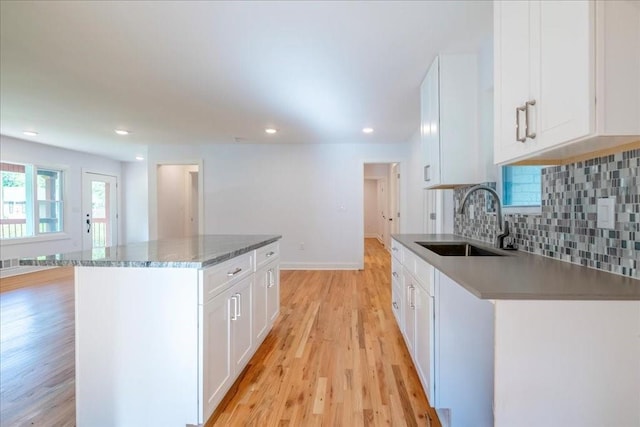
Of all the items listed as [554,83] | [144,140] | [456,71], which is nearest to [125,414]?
[554,83]

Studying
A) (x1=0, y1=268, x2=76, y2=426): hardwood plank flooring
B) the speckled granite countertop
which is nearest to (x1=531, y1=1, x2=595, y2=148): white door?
the speckled granite countertop

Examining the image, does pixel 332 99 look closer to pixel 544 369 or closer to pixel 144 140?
pixel 544 369

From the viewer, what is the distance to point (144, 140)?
533 centimetres

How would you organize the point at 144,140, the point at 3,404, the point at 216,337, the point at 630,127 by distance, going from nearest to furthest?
the point at 630,127, the point at 216,337, the point at 3,404, the point at 144,140

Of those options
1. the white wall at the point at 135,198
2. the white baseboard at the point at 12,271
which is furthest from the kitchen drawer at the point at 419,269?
the white wall at the point at 135,198

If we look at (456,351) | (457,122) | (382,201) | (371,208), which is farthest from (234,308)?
(371,208)

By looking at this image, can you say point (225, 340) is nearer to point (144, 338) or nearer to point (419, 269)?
point (144, 338)

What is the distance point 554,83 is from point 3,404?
305 centimetres

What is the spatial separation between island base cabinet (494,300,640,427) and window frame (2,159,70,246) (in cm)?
686

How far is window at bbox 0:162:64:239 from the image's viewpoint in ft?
16.8

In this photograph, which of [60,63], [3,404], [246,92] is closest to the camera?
[3,404]

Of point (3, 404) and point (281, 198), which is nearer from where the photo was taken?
point (3, 404)

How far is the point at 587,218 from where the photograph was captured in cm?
127

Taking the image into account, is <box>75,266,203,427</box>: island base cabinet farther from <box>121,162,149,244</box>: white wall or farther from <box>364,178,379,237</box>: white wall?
<box>364,178,379,237</box>: white wall
